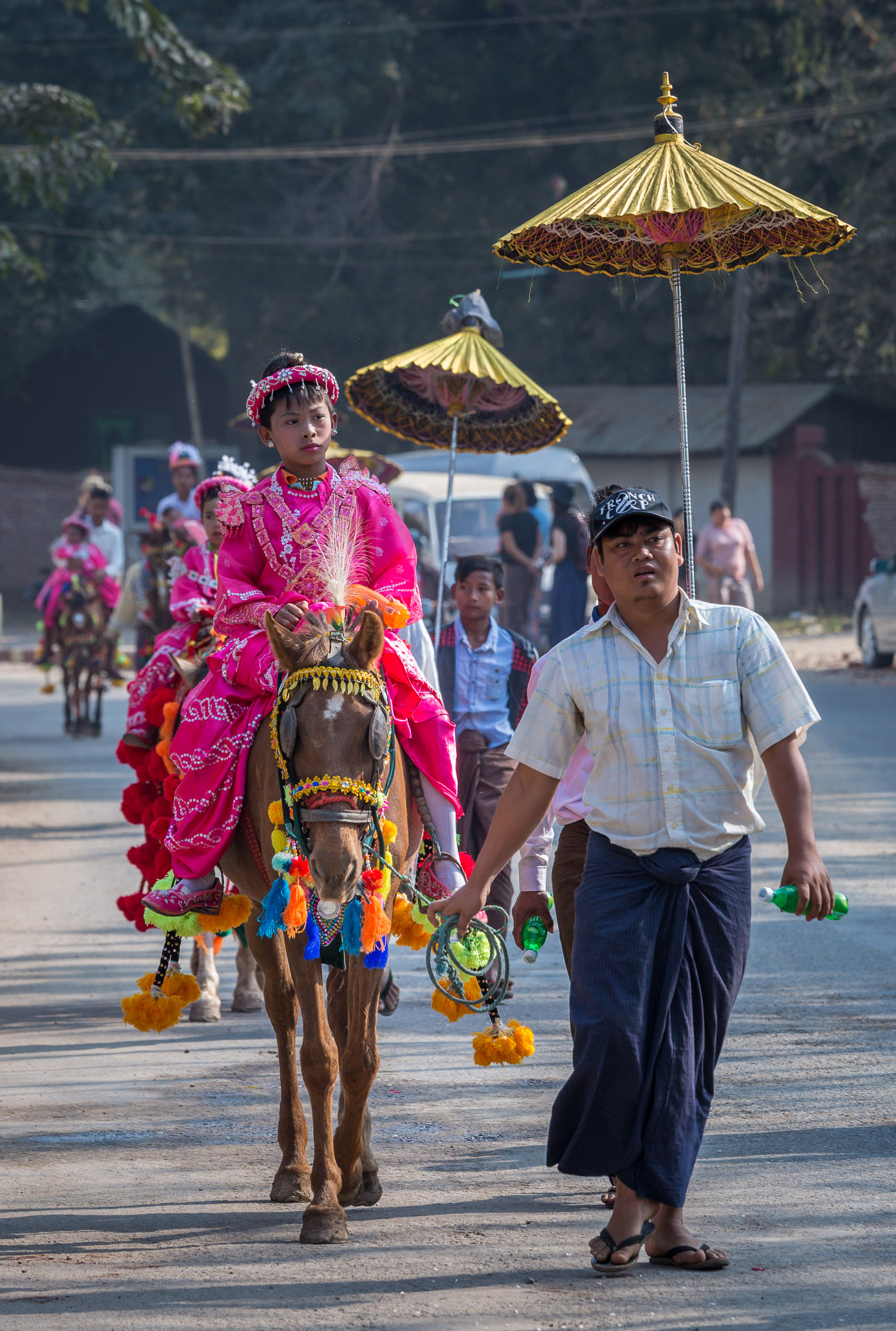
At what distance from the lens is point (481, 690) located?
24.9 ft

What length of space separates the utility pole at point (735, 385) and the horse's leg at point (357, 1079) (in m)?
29.8

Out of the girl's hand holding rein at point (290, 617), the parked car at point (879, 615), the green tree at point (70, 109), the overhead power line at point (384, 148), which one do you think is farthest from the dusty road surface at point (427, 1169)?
the overhead power line at point (384, 148)

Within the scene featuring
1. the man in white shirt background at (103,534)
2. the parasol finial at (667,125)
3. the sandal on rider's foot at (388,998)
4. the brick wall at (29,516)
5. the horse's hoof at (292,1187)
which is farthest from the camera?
the brick wall at (29,516)

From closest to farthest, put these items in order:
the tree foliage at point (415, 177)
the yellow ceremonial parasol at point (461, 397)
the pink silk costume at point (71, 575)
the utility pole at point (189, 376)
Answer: the yellow ceremonial parasol at point (461, 397) < the pink silk costume at point (71, 575) < the tree foliage at point (415, 177) < the utility pole at point (189, 376)

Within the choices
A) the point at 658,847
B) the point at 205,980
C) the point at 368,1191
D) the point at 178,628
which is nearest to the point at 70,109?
the point at 178,628

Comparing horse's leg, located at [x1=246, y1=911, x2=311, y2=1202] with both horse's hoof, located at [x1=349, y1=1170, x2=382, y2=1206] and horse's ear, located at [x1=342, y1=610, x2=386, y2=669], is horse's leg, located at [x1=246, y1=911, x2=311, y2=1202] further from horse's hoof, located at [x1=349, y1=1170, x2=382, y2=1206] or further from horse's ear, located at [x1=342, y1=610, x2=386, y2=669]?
horse's ear, located at [x1=342, y1=610, x2=386, y2=669]

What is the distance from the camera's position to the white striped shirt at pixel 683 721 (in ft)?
14.6

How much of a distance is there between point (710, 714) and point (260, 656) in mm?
1538

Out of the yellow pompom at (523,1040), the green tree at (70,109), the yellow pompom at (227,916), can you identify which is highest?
the green tree at (70,109)

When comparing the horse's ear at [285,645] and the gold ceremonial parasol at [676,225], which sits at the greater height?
the gold ceremonial parasol at [676,225]

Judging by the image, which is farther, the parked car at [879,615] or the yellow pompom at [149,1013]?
the parked car at [879,615]

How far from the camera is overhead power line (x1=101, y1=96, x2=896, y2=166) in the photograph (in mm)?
38500

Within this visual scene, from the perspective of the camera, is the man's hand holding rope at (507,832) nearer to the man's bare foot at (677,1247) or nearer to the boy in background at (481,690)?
the man's bare foot at (677,1247)

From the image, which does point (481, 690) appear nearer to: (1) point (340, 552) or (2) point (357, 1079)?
(1) point (340, 552)
